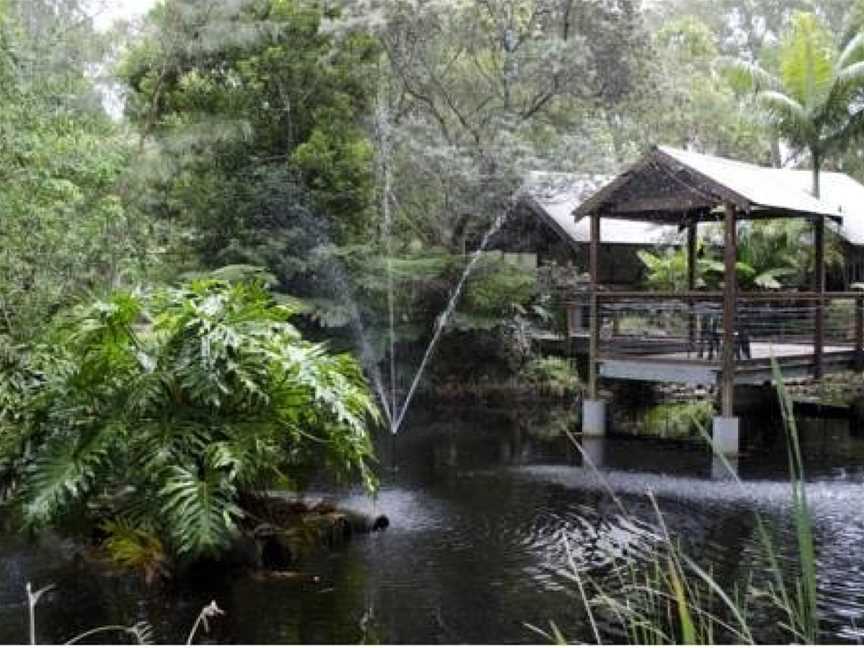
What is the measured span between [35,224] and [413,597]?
14.8ft

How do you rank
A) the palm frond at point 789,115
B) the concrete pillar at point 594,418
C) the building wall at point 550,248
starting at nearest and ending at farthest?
1. the concrete pillar at point 594,418
2. the palm frond at point 789,115
3. the building wall at point 550,248

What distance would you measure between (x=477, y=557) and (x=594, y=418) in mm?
6047

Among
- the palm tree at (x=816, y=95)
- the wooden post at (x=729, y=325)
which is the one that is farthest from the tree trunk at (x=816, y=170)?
the wooden post at (x=729, y=325)

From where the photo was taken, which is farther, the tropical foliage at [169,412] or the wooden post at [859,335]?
the wooden post at [859,335]

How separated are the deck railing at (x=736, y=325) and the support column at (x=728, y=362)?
0.26 m

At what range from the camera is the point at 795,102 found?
59.0 feet

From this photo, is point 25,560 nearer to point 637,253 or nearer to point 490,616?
point 490,616

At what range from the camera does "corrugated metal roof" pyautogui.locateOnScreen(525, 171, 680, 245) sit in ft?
55.7

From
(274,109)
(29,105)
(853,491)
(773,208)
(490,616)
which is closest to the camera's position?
(490,616)

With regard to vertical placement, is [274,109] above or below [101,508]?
above

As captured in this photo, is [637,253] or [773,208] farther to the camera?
[637,253]

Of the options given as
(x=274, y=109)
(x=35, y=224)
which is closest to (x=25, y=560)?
(x=35, y=224)

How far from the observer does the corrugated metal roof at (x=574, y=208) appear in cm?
1698

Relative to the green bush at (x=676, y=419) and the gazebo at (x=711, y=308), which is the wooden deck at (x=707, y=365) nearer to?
the gazebo at (x=711, y=308)
